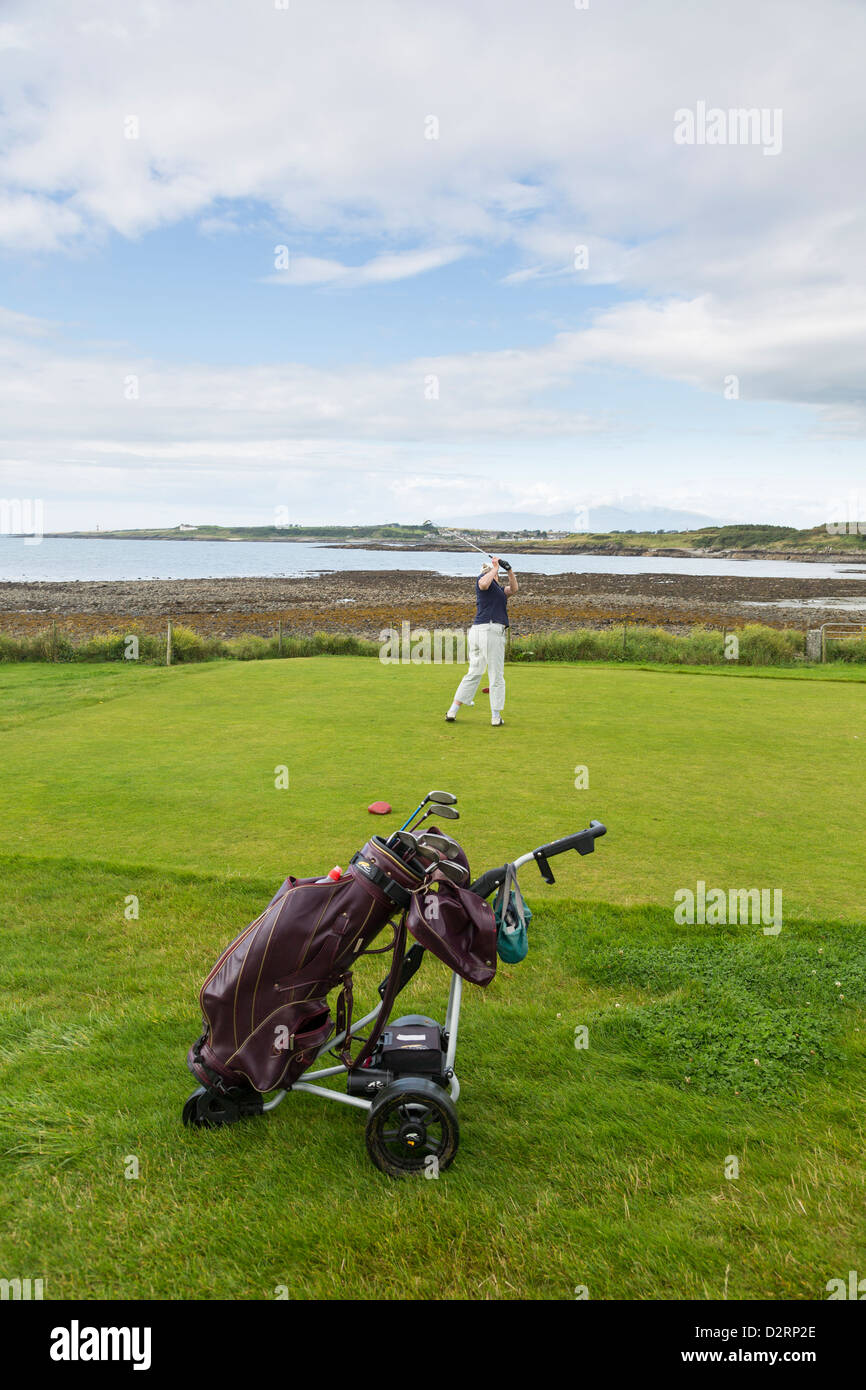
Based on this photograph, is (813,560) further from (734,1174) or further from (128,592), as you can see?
(734,1174)

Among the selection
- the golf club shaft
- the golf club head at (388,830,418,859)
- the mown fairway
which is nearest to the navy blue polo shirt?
the golf club shaft

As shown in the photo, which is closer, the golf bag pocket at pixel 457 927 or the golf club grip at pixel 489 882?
the golf bag pocket at pixel 457 927

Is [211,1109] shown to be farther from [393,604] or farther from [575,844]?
[393,604]

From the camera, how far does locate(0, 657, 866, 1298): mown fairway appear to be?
115 inches

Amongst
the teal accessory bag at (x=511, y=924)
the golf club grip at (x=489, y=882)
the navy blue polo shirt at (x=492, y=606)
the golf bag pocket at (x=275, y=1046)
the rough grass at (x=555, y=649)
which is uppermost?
the navy blue polo shirt at (x=492, y=606)

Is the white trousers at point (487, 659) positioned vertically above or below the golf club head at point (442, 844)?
above

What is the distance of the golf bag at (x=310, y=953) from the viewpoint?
10.4 ft

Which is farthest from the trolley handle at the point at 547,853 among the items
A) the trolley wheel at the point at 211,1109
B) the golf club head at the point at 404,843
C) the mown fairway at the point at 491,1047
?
the trolley wheel at the point at 211,1109

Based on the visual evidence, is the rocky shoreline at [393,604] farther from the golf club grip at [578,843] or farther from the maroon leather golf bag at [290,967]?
the golf club grip at [578,843]

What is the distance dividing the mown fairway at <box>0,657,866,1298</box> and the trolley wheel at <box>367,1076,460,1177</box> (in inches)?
3.5

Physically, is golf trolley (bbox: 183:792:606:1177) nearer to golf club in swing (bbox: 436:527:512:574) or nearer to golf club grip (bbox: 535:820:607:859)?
golf club grip (bbox: 535:820:607:859)

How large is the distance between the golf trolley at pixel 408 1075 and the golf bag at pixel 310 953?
0.07 metres

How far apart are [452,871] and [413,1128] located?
98 cm

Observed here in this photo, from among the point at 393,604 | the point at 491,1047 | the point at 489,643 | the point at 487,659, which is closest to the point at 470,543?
the point at 489,643
